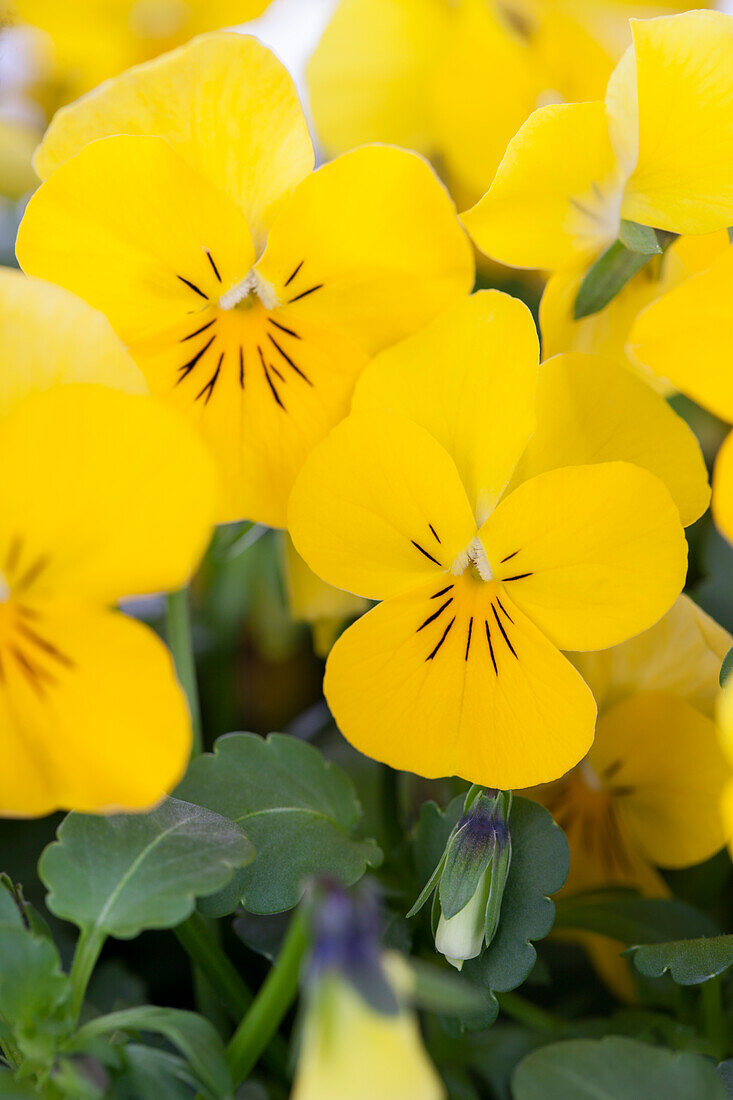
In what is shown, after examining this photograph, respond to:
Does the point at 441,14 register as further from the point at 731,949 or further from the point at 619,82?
the point at 731,949

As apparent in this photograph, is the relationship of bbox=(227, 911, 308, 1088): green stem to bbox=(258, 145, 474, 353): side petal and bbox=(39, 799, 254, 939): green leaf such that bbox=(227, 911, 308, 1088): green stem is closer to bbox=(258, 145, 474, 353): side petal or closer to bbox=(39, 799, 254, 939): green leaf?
bbox=(39, 799, 254, 939): green leaf

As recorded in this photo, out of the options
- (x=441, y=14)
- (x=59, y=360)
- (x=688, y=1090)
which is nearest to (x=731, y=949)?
(x=688, y=1090)

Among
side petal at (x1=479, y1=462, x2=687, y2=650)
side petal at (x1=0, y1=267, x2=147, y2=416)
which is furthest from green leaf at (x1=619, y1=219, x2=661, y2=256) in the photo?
side petal at (x1=0, y1=267, x2=147, y2=416)

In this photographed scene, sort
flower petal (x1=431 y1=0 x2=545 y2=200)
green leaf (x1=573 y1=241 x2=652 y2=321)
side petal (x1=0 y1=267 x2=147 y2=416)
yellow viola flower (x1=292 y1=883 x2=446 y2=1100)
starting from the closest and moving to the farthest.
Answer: yellow viola flower (x1=292 y1=883 x2=446 y2=1100), side petal (x1=0 y1=267 x2=147 y2=416), green leaf (x1=573 y1=241 x2=652 y2=321), flower petal (x1=431 y1=0 x2=545 y2=200)

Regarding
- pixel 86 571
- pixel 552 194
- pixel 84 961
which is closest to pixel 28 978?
pixel 84 961

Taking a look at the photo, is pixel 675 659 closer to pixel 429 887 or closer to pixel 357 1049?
pixel 429 887
